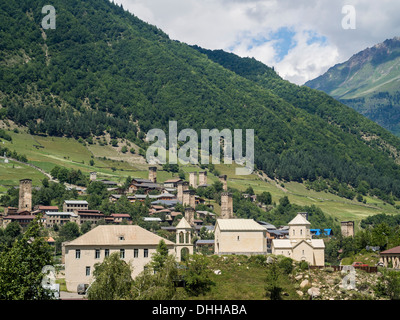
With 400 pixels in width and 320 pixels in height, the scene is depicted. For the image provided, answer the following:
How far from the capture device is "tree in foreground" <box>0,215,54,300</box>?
4294cm

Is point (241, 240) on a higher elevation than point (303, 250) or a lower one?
higher

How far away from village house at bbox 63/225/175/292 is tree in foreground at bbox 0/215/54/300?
2861 centimetres

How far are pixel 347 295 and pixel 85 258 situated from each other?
32700 millimetres

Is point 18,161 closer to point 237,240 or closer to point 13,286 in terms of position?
point 237,240

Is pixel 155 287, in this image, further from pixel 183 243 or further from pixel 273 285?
pixel 183 243

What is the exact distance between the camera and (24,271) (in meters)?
44.0

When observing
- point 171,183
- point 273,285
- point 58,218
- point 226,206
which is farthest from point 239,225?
point 171,183

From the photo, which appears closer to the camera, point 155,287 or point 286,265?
point 155,287

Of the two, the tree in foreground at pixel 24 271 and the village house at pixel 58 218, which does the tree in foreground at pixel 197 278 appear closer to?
the tree in foreground at pixel 24 271

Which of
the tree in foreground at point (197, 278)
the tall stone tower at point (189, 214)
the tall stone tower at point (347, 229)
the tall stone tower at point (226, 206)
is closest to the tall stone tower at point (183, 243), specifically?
the tree in foreground at point (197, 278)

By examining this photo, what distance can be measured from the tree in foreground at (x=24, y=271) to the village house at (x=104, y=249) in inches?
1126

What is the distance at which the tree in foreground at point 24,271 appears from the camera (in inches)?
1690

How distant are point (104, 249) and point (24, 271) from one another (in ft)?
109
